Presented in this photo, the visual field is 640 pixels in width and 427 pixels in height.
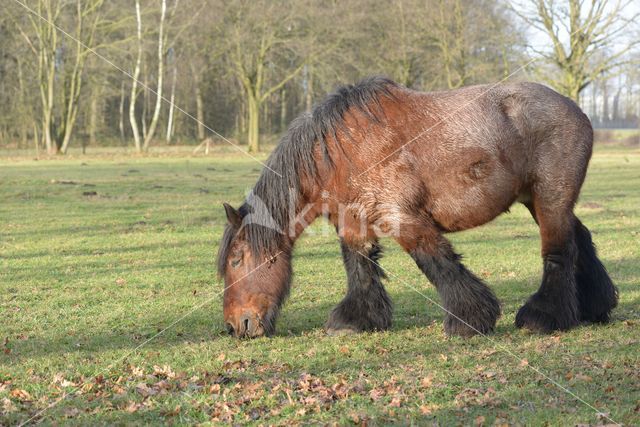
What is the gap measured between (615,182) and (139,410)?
23.6m

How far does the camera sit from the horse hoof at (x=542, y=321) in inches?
269

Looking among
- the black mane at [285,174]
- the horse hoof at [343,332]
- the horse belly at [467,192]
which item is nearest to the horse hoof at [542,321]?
the horse belly at [467,192]

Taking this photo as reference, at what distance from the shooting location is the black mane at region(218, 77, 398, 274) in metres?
6.62

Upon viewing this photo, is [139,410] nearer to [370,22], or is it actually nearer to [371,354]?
[371,354]

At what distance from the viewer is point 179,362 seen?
237 inches

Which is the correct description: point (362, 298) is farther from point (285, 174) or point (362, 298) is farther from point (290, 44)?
point (290, 44)

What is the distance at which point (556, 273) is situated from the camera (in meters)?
6.99

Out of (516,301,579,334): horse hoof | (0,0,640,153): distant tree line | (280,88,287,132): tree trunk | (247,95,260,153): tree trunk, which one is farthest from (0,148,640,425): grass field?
(280,88,287,132): tree trunk

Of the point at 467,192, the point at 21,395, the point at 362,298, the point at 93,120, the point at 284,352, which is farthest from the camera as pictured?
the point at 93,120

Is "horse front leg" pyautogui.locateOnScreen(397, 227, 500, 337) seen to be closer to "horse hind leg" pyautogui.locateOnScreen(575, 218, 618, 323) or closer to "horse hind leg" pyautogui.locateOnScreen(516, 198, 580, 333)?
"horse hind leg" pyautogui.locateOnScreen(516, 198, 580, 333)

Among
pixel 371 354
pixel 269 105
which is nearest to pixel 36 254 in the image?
pixel 371 354

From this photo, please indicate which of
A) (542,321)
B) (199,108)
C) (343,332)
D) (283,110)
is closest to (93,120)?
(199,108)

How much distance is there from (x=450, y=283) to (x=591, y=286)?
5.24 feet

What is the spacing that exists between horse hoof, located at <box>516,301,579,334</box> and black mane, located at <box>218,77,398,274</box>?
2.30m
